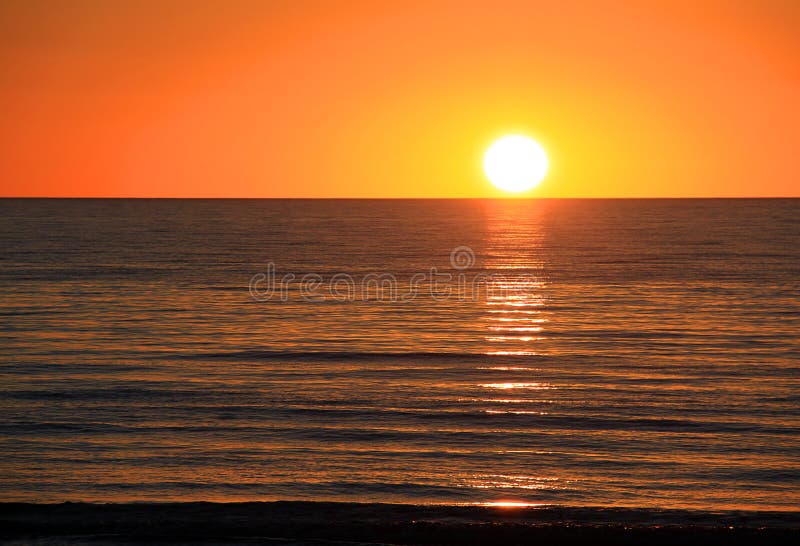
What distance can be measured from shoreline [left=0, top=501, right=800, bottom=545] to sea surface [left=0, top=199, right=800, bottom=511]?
3.62 meters

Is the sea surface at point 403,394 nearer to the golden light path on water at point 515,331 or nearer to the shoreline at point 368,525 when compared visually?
the golden light path on water at point 515,331

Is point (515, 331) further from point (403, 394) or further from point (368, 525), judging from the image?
point (368, 525)

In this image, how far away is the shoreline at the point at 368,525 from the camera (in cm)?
995

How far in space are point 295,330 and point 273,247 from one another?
7076 centimetres

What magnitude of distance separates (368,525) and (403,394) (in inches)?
516

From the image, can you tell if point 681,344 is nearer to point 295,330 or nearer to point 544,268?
point 295,330

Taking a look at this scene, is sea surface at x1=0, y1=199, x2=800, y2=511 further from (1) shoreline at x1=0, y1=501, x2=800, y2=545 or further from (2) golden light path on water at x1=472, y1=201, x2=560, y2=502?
(1) shoreline at x1=0, y1=501, x2=800, y2=545

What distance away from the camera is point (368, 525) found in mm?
10344

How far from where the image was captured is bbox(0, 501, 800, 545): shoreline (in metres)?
9.95

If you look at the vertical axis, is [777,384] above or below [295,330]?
below

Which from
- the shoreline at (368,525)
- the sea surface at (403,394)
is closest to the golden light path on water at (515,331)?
the sea surface at (403,394)

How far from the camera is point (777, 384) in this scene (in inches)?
971

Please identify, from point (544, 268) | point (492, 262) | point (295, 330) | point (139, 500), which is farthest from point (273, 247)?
point (139, 500)

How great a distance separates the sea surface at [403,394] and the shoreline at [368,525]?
362cm
